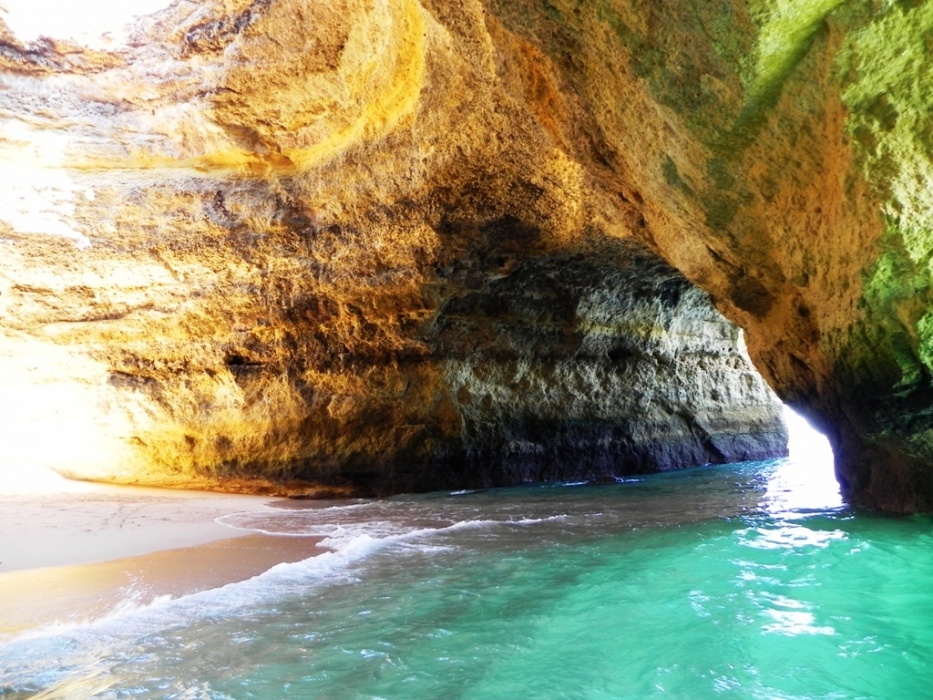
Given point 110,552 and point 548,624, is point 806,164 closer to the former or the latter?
point 548,624

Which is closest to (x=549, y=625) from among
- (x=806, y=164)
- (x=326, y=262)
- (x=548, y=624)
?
(x=548, y=624)

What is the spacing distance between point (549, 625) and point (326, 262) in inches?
307

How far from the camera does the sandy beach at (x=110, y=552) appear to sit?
4129 millimetres

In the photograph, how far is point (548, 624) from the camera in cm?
334

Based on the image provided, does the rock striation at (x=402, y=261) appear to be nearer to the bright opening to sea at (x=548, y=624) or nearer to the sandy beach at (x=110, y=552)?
the bright opening to sea at (x=548, y=624)

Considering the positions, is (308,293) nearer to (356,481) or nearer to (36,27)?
(356,481)

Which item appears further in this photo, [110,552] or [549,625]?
[110,552]

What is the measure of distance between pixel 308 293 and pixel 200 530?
14.8ft

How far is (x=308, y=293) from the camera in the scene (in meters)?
10.4

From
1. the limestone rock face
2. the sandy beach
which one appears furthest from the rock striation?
the sandy beach

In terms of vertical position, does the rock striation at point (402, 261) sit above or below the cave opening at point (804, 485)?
above

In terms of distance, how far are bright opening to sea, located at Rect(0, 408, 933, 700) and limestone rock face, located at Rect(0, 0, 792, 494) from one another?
287cm

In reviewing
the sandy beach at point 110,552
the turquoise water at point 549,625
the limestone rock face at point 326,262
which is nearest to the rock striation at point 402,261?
the limestone rock face at point 326,262

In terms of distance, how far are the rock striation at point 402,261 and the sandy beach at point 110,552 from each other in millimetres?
2306
